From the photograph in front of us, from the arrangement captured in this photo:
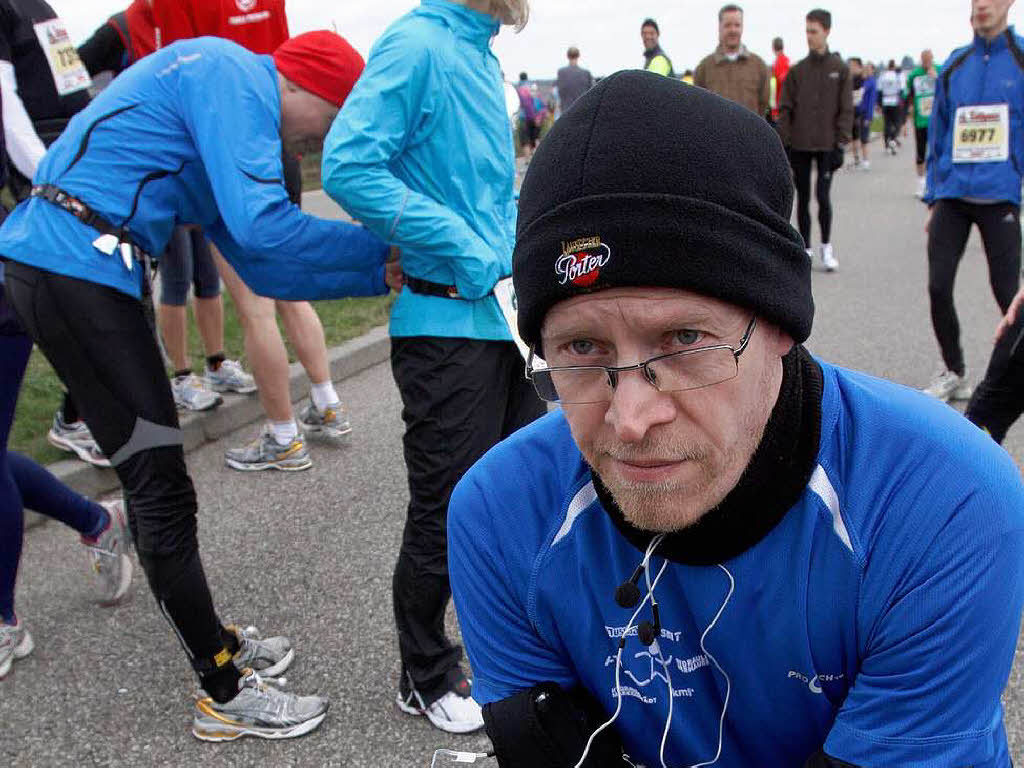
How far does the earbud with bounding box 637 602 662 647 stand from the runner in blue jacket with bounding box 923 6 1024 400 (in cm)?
416

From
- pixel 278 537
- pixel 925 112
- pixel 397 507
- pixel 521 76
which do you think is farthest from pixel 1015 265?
pixel 521 76

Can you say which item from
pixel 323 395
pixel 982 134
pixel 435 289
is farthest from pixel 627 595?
pixel 982 134

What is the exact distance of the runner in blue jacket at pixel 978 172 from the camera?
15.9 feet

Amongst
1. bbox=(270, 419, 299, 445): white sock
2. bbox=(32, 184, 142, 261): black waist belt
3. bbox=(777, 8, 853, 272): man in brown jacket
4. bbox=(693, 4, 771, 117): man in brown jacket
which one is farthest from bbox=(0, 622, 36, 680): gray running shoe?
bbox=(693, 4, 771, 117): man in brown jacket

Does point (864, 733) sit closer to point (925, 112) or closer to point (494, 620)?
point (494, 620)

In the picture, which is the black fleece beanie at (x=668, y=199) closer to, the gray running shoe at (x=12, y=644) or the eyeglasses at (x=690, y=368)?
the eyeglasses at (x=690, y=368)

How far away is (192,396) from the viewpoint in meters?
4.91

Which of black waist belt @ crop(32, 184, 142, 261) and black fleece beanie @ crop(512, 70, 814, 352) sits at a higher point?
black fleece beanie @ crop(512, 70, 814, 352)

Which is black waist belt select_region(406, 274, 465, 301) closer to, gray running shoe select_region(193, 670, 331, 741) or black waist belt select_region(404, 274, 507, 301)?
black waist belt select_region(404, 274, 507, 301)

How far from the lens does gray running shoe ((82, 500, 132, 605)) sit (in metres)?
3.34

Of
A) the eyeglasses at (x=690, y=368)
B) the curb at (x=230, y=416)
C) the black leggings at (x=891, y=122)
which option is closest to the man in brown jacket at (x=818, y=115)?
the curb at (x=230, y=416)

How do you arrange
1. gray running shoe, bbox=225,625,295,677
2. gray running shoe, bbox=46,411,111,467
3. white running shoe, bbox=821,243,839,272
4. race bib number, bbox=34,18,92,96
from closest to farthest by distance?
gray running shoe, bbox=225,625,295,677, race bib number, bbox=34,18,92,96, gray running shoe, bbox=46,411,111,467, white running shoe, bbox=821,243,839,272

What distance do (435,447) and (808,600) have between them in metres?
1.44

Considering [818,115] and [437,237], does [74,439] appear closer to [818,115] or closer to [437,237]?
[437,237]
